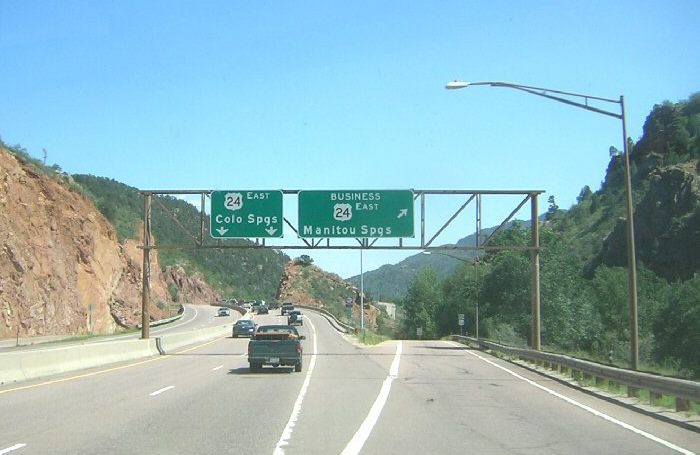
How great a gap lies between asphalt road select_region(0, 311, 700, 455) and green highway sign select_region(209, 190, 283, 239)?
12.3m

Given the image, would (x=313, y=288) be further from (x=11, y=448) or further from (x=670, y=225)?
(x=11, y=448)

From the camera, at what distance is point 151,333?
6781cm

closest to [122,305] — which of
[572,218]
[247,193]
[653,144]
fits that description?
[247,193]

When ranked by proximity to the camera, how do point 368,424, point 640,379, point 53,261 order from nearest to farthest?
point 368,424
point 640,379
point 53,261

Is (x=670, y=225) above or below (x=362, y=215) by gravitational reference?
above

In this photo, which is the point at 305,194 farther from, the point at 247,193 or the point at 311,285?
the point at 311,285

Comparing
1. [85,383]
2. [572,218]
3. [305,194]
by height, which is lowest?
[85,383]

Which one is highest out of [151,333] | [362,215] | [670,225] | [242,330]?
[670,225]

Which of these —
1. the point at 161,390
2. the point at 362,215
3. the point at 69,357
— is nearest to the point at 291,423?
the point at 161,390

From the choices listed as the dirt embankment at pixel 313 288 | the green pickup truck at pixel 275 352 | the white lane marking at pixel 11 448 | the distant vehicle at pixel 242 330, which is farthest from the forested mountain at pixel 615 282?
the dirt embankment at pixel 313 288

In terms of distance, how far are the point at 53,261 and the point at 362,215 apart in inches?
1452

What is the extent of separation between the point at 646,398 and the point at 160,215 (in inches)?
6885

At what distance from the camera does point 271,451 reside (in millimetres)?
10539

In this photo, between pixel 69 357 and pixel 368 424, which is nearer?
pixel 368 424
